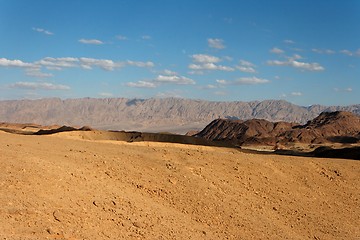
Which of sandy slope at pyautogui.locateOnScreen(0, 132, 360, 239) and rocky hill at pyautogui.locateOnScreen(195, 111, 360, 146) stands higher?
rocky hill at pyautogui.locateOnScreen(195, 111, 360, 146)

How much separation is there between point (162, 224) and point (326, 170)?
9963 mm

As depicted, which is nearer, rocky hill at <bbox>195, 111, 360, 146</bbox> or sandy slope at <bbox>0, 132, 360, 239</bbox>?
sandy slope at <bbox>0, 132, 360, 239</bbox>

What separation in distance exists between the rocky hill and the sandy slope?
60.5m

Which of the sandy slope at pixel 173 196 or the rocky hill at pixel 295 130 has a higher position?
the rocky hill at pixel 295 130

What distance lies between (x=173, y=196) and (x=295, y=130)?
256ft

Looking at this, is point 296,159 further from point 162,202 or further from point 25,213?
point 25,213

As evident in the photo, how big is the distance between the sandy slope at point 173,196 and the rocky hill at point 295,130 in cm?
6049

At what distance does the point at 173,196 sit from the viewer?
13086mm

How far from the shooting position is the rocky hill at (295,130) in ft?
265

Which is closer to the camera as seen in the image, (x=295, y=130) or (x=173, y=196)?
(x=173, y=196)

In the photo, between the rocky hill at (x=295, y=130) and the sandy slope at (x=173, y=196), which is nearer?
the sandy slope at (x=173, y=196)

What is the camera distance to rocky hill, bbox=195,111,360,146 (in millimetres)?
80750

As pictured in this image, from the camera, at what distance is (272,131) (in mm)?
93125

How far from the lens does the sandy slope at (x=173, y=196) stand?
979cm
